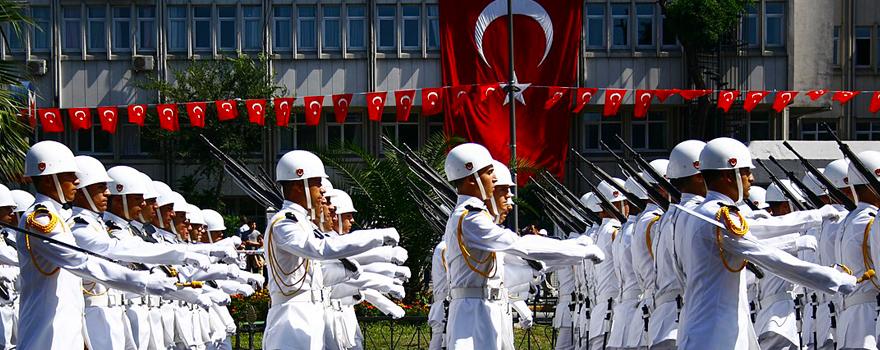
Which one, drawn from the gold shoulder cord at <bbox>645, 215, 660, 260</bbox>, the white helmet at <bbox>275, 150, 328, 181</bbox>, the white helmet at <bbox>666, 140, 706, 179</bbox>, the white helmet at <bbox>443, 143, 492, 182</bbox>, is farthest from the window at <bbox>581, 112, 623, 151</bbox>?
the white helmet at <bbox>666, 140, 706, 179</bbox>

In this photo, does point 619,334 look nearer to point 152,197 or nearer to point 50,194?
point 152,197

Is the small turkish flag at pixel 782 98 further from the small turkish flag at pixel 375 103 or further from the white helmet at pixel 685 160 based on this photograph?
the white helmet at pixel 685 160

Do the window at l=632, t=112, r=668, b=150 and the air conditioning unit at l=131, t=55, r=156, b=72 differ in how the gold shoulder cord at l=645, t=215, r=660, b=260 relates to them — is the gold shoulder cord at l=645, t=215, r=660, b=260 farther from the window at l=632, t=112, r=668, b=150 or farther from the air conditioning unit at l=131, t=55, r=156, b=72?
the window at l=632, t=112, r=668, b=150

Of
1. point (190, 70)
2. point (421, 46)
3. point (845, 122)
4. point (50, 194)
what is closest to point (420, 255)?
point (50, 194)

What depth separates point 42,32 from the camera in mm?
51156

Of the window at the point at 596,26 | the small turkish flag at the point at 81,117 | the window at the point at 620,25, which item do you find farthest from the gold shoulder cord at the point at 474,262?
the window at the point at 620,25

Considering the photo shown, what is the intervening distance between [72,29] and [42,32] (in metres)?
1.04

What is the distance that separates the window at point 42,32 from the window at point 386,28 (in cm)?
1136

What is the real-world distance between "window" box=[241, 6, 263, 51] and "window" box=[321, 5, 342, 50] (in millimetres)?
2206

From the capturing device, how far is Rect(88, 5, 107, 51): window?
51688mm

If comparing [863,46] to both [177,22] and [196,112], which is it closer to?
[177,22]

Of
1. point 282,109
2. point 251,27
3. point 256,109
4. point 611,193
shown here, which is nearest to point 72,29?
point 251,27

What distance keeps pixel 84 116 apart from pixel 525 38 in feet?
57.9

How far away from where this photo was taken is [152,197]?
16.0 metres
